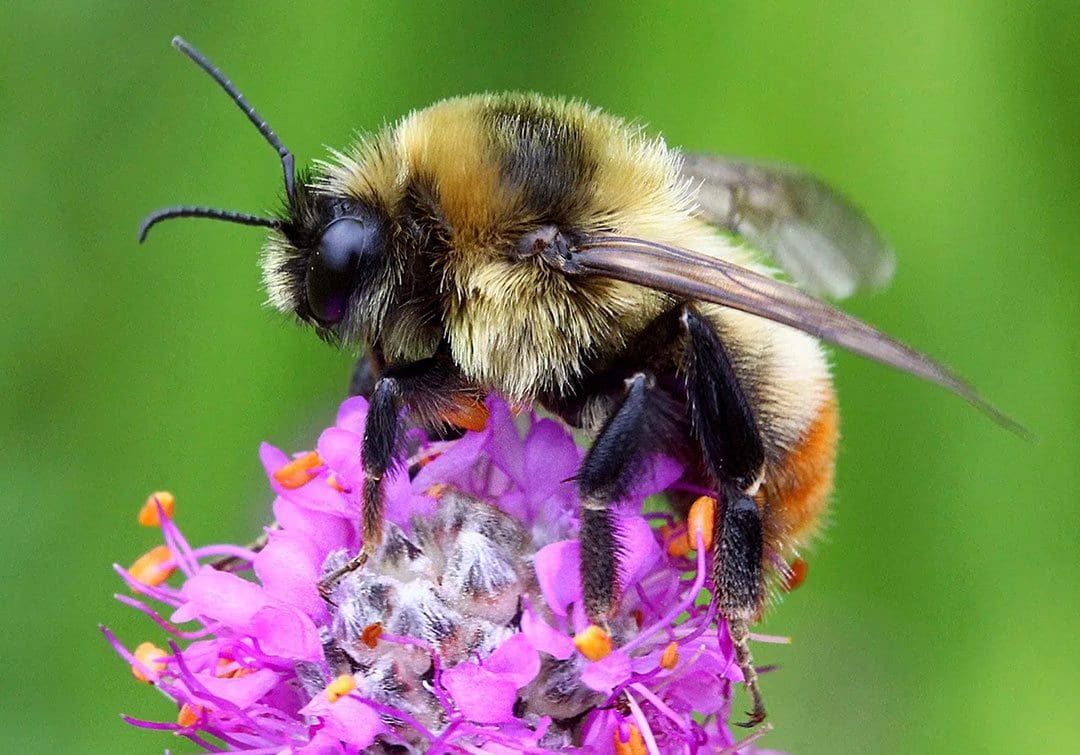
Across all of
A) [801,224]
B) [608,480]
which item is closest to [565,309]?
[608,480]

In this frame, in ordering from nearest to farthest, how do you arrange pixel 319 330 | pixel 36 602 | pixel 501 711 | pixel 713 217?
1. pixel 501 711
2. pixel 319 330
3. pixel 713 217
4. pixel 36 602

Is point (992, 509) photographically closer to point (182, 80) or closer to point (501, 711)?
point (501, 711)

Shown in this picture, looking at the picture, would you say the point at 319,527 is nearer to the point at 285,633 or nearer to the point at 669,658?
the point at 285,633

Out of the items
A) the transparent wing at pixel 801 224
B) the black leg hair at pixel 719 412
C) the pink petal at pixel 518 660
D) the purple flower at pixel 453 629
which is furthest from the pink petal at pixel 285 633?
the transparent wing at pixel 801 224

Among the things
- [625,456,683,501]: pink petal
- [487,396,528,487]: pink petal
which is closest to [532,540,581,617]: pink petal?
[625,456,683,501]: pink petal

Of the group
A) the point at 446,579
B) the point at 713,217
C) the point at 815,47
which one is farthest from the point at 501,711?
the point at 815,47

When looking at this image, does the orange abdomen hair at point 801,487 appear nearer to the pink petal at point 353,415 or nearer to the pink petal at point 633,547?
the pink petal at point 633,547
